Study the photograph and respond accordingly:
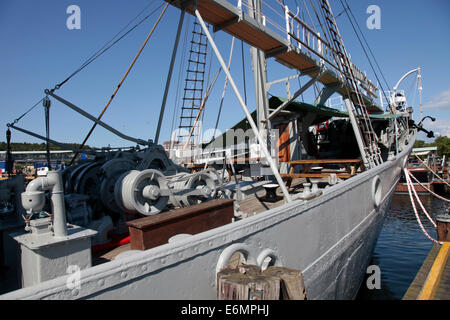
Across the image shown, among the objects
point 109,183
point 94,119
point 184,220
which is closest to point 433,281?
point 184,220

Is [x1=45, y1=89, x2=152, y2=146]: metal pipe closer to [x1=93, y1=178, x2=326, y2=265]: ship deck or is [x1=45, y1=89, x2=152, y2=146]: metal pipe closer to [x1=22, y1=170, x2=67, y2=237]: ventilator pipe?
[x1=93, y1=178, x2=326, y2=265]: ship deck

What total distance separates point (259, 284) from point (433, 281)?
5.60 meters

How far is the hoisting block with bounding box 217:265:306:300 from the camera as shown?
225 centimetres

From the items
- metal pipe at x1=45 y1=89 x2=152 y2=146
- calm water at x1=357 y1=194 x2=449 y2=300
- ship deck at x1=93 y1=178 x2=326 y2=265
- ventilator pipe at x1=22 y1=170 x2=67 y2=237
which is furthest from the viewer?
calm water at x1=357 y1=194 x2=449 y2=300

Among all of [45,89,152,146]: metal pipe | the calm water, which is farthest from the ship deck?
the calm water

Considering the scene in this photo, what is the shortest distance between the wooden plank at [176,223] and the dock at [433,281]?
12.5 ft

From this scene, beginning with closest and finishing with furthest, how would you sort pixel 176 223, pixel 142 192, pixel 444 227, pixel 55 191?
pixel 55 191 → pixel 176 223 → pixel 142 192 → pixel 444 227

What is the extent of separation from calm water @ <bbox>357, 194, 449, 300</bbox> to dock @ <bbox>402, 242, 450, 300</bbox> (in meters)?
2.42

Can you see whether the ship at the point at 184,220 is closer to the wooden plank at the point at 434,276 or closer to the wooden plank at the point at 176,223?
the wooden plank at the point at 176,223

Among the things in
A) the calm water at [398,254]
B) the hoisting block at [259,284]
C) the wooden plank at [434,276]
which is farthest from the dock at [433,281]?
the hoisting block at [259,284]

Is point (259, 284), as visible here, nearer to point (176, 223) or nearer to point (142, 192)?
point (176, 223)

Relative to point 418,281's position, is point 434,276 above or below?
above

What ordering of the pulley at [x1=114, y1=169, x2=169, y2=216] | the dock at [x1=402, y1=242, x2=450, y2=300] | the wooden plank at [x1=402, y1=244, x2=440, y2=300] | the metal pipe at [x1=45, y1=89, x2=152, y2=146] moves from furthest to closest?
the metal pipe at [x1=45, y1=89, x2=152, y2=146] → the wooden plank at [x1=402, y1=244, x2=440, y2=300] → the dock at [x1=402, y1=242, x2=450, y2=300] → the pulley at [x1=114, y1=169, x2=169, y2=216]

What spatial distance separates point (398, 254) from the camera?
1247cm
